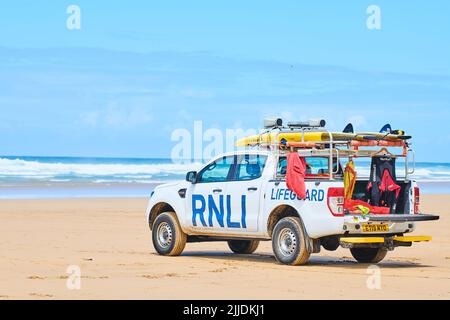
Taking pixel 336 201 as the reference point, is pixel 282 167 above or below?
above

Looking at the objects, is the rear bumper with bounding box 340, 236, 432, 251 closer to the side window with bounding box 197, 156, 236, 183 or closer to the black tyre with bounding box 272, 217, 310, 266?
the black tyre with bounding box 272, 217, 310, 266

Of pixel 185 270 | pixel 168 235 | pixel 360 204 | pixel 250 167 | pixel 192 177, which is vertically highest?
pixel 250 167

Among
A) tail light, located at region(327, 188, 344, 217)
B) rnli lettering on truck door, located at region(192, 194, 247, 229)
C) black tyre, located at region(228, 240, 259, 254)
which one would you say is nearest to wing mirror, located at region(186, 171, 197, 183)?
rnli lettering on truck door, located at region(192, 194, 247, 229)

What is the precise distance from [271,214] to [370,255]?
1890 millimetres

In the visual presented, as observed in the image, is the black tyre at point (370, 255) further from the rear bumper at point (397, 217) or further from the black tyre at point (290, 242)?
the black tyre at point (290, 242)

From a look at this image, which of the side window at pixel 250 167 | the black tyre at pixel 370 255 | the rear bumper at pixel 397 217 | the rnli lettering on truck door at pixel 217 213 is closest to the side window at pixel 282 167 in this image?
the side window at pixel 250 167

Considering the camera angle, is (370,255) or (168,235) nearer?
(370,255)

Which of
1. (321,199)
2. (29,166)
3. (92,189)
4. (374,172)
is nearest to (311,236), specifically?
(321,199)

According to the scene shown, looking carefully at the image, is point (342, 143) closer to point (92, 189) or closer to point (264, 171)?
point (264, 171)

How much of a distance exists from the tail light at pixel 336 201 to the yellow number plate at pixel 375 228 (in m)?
0.45

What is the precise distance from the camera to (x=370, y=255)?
16297 mm

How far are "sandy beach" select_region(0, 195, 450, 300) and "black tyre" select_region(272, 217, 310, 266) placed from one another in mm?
199

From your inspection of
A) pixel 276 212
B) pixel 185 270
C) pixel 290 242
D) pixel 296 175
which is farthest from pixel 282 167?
pixel 185 270

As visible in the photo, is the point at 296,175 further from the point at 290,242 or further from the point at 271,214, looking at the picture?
the point at 290,242
